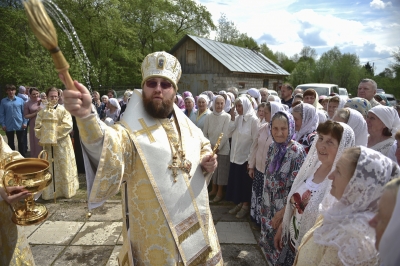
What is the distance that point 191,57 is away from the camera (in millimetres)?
23250

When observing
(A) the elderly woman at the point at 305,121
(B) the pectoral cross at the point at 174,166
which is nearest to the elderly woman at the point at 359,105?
(A) the elderly woman at the point at 305,121

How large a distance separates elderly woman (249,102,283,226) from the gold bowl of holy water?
2.93 m

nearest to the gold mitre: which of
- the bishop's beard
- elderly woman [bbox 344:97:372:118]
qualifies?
→ the bishop's beard

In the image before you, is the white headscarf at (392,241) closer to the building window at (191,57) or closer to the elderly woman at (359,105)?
the elderly woman at (359,105)

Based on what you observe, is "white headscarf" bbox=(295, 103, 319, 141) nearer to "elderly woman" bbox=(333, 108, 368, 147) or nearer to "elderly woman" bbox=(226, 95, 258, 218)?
"elderly woman" bbox=(333, 108, 368, 147)

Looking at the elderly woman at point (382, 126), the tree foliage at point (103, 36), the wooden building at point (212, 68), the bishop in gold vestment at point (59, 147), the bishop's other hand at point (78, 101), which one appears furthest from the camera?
the wooden building at point (212, 68)

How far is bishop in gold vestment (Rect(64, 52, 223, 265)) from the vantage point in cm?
190

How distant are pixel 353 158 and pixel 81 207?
4.82 metres

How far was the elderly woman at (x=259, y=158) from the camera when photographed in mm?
4145

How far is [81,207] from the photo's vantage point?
5.11 metres

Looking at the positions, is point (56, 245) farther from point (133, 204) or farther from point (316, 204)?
point (316, 204)

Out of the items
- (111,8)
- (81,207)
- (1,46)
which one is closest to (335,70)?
(111,8)

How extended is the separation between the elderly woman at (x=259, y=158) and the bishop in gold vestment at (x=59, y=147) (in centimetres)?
359

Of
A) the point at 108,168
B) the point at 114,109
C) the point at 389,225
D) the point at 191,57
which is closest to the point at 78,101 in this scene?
the point at 108,168
